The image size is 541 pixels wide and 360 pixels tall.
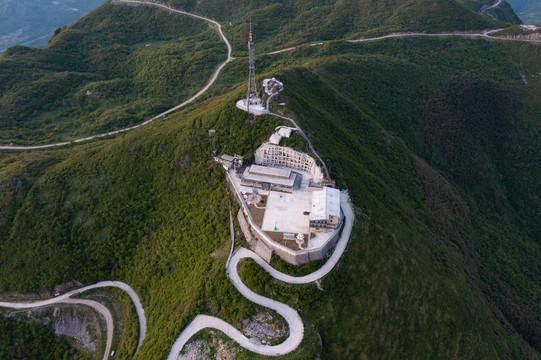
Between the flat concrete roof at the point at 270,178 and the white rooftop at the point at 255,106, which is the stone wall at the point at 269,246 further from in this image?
the white rooftop at the point at 255,106

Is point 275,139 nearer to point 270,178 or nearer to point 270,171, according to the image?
point 270,171

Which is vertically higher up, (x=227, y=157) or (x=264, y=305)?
(x=227, y=157)

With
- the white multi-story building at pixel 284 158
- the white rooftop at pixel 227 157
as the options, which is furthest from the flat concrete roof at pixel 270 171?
the white rooftop at pixel 227 157

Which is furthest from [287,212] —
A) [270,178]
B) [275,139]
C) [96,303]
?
[96,303]

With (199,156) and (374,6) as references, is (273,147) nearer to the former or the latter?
(199,156)

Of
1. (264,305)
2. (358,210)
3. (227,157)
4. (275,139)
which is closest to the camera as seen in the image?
(264,305)

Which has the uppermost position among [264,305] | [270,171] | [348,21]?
[348,21]
